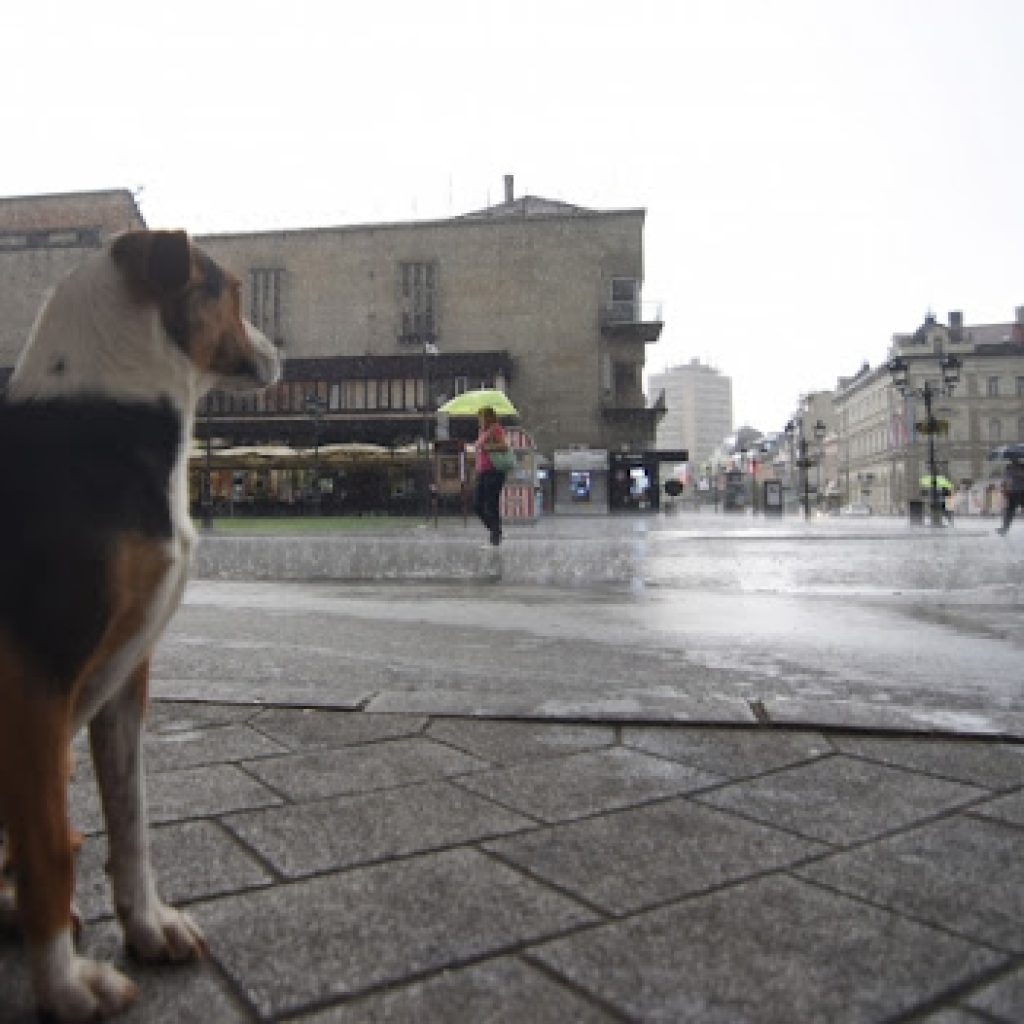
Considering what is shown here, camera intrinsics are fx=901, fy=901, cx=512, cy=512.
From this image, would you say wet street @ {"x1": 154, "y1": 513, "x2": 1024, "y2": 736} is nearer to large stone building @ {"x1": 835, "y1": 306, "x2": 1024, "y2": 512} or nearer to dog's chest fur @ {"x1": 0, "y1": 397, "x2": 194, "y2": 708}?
dog's chest fur @ {"x1": 0, "y1": 397, "x2": 194, "y2": 708}

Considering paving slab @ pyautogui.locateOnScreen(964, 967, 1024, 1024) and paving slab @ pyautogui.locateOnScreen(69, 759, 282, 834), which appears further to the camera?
paving slab @ pyautogui.locateOnScreen(69, 759, 282, 834)

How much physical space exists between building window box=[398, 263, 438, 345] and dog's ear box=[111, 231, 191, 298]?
145 ft

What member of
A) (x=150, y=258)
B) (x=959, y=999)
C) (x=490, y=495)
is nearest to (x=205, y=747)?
(x=150, y=258)

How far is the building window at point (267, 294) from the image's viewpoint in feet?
150

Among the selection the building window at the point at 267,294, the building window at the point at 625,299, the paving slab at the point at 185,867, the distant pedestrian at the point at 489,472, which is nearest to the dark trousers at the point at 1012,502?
the distant pedestrian at the point at 489,472

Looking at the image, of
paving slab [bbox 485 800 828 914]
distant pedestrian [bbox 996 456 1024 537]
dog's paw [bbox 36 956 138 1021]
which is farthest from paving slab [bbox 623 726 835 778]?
distant pedestrian [bbox 996 456 1024 537]

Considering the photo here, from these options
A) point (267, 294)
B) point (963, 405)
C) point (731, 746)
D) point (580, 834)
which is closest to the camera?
point (580, 834)

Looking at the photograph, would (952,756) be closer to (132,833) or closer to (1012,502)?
(132,833)

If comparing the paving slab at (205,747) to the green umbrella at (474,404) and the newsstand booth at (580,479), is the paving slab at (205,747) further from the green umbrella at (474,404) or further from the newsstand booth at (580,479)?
the newsstand booth at (580,479)

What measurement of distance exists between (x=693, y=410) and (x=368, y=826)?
196 meters

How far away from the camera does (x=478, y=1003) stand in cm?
132

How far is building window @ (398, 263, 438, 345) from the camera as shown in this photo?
45156 mm

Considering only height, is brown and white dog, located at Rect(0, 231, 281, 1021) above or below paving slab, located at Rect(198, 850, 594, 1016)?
above

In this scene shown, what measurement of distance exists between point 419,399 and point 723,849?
4215 cm
